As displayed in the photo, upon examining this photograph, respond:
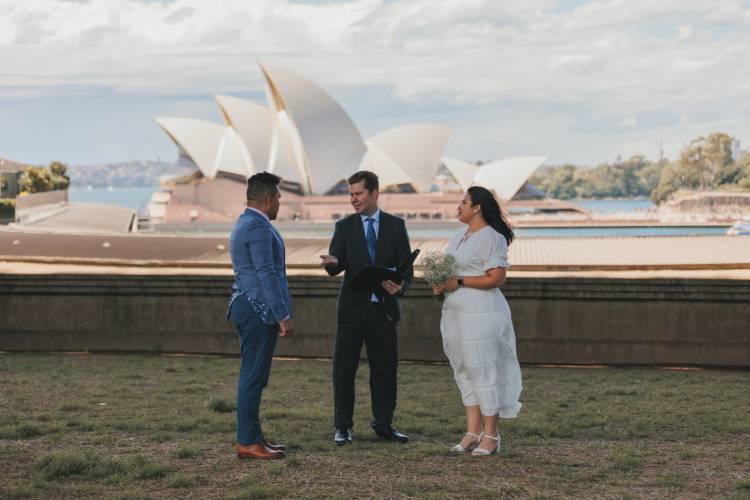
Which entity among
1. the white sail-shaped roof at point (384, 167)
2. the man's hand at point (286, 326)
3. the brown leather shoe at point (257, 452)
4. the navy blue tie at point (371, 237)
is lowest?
the brown leather shoe at point (257, 452)

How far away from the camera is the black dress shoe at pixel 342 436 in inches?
229

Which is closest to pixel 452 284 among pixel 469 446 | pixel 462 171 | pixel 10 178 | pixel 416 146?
pixel 469 446

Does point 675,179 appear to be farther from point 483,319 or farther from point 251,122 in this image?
point 483,319

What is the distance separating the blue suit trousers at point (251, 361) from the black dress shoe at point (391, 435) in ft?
2.74

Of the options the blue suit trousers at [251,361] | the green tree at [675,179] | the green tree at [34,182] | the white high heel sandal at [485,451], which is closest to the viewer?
the blue suit trousers at [251,361]

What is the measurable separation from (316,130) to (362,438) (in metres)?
61.0

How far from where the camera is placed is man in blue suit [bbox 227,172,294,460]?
17.3 feet

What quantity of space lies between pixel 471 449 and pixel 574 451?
1.89 feet

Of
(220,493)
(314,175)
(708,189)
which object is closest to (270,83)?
(314,175)

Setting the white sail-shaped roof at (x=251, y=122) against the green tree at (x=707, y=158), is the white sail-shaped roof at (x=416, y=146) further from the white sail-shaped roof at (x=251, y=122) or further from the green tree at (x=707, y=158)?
the green tree at (x=707, y=158)

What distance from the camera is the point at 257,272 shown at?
527 cm

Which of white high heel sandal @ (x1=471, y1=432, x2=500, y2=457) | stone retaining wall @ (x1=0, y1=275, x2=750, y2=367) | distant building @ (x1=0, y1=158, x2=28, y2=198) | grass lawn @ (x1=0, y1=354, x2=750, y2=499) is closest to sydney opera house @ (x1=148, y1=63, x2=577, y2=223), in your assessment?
distant building @ (x1=0, y1=158, x2=28, y2=198)

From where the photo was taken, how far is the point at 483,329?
5520 mm

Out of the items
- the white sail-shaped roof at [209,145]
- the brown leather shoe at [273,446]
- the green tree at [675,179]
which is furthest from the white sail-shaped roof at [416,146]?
the brown leather shoe at [273,446]
